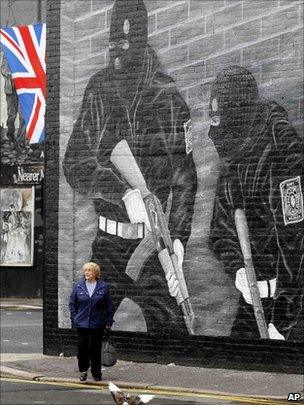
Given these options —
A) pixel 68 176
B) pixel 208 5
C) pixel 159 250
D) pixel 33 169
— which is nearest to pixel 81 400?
pixel 159 250

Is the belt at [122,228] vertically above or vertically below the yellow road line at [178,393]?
above

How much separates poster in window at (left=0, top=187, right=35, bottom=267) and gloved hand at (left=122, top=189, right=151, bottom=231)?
1815 cm

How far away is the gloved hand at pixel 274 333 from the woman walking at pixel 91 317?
2266 millimetres

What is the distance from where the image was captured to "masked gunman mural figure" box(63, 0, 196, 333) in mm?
15086

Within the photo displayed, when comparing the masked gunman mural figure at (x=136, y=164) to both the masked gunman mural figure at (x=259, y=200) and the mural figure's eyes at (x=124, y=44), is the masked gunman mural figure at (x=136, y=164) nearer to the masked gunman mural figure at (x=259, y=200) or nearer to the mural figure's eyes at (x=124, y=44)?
the mural figure's eyes at (x=124, y=44)

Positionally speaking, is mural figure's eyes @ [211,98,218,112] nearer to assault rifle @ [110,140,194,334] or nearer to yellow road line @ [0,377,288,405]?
assault rifle @ [110,140,194,334]

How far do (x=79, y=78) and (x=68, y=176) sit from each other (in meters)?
1.58

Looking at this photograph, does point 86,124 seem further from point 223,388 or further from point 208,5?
point 223,388

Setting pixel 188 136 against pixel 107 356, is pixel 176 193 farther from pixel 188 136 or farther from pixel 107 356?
pixel 107 356

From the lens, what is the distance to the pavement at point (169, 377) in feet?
41.4

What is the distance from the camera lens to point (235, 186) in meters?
14.5

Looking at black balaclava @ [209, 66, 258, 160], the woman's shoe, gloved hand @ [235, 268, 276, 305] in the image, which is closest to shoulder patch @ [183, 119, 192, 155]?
black balaclava @ [209, 66, 258, 160]

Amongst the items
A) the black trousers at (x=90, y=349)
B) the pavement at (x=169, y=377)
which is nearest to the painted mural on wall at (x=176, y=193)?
the pavement at (x=169, y=377)

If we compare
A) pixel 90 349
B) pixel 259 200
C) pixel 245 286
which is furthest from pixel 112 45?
pixel 90 349
